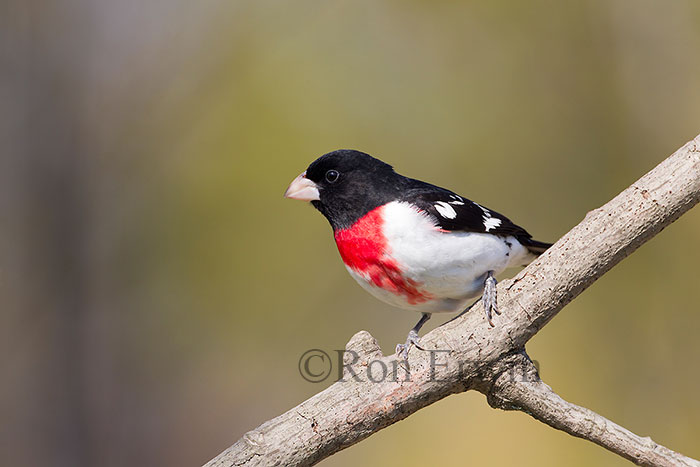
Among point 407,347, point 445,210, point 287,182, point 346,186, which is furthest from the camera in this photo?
point 287,182

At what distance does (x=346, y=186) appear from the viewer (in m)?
2.65

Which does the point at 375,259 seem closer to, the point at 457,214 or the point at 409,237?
the point at 409,237

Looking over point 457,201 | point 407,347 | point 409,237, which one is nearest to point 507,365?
point 407,347

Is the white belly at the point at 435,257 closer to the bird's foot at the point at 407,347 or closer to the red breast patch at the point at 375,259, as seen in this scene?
the red breast patch at the point at 375,259

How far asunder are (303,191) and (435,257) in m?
0.61

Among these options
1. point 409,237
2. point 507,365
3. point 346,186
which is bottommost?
point 507,365

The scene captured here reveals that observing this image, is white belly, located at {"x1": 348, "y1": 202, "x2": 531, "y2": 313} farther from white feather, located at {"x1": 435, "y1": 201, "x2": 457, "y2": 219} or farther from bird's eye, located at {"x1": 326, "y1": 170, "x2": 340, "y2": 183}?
bird's eye, located at {"x1": 326, "y1": 170, "x2": 340, "y2": 183}

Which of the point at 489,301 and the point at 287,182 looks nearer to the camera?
the point at 489,301

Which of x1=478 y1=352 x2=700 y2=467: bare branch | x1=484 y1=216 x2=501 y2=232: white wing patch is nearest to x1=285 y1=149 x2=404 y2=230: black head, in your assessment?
x1=484 y1=216 x2=501 y2=232: white wing patch

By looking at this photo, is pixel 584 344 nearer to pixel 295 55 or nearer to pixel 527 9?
pixel 527 9

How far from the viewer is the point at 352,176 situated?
8.75 feet

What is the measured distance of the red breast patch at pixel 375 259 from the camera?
243cm

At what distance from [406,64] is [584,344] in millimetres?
2752

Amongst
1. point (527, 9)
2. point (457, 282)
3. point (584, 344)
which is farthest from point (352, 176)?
point (527, 9)
